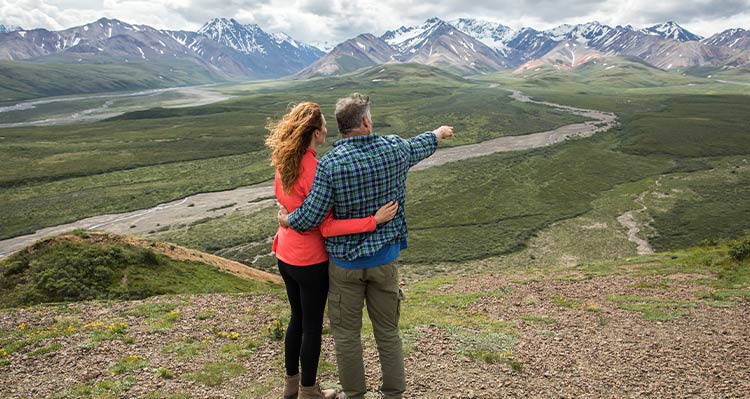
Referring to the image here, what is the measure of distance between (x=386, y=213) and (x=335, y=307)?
1480mm

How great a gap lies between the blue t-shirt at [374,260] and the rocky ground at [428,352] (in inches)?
150

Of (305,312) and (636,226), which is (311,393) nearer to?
(305,312)

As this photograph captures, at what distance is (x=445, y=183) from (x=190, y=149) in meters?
66.1

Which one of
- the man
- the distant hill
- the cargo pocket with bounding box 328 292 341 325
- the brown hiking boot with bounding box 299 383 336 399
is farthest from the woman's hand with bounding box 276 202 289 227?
the distant hill

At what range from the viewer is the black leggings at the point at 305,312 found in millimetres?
6309

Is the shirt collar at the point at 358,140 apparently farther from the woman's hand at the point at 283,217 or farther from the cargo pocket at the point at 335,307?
the cargo pocket at the point at 335,307

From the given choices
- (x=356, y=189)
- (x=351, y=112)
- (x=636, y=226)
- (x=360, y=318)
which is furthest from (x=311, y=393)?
(x=636, y=226)

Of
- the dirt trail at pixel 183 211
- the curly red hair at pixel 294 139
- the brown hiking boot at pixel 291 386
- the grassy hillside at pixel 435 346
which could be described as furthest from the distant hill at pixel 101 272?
the dirt trail at pixel 183 211

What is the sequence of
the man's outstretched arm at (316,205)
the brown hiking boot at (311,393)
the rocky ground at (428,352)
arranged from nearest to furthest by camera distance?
1. the man's outstretched arm at (316,205)
2. the brown hiking boot at (311,393)
3. the rocky ground at (428,352)

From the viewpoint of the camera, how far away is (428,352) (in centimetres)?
1098

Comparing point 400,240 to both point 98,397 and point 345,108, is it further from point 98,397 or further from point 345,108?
point 98,397

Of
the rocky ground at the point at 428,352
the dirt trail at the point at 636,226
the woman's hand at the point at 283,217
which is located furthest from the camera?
the dirt trail at the point at 636,226

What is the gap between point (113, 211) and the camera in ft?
211

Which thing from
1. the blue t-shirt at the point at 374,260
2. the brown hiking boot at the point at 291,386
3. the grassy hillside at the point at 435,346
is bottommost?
the grassy hillside at the point at 435,346
